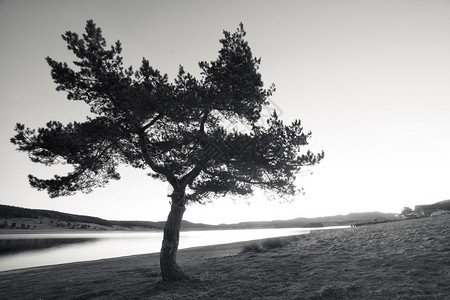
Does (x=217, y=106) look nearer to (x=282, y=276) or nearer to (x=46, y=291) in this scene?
(x=282, y=276)

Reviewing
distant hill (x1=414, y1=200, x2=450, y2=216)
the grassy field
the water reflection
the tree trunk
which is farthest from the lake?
distant hill (x1=414, y1=200, x2=450, y2=216)

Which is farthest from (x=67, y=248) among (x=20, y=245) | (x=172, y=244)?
(x=172, y=244)

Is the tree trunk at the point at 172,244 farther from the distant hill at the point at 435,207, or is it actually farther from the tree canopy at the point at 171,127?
the distant hill at the point at 435,207

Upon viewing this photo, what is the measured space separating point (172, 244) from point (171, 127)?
599cm

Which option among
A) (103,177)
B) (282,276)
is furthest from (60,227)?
(282,276)

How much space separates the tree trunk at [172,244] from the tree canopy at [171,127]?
1.01 m

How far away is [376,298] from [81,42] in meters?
16.0

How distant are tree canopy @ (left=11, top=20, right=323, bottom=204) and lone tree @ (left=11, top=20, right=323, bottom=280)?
46mm

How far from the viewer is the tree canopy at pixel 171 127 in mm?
11164

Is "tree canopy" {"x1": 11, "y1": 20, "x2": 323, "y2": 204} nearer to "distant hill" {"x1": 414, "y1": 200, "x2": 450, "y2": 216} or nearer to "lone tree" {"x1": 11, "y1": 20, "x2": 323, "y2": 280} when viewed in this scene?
"lone tree" {"x1": 11, "y1": 20, "x2": 323, "y2": 280}

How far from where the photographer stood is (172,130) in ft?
42.2

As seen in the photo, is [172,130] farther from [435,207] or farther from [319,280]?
[435,207]

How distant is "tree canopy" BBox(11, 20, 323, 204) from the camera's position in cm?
1116

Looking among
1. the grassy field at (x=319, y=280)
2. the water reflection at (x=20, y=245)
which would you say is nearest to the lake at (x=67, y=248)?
the water reflection at (x=20, y=245)
